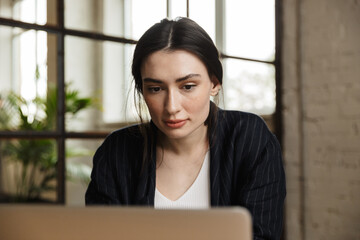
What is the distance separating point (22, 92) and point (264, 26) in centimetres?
289

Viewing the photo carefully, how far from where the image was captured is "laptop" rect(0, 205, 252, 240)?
0.48m

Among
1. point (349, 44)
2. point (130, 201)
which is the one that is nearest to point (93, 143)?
point (349, 44)

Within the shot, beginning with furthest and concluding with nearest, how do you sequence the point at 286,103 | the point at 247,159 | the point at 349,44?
the point at 286,103
the point at 349,44
the point at 247,159

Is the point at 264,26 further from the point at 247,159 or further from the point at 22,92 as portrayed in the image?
the point at 22,92

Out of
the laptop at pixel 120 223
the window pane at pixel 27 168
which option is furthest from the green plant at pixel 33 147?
the laptop at pixel 120 223

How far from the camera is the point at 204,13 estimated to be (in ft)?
7.84

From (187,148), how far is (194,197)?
6.5 inches

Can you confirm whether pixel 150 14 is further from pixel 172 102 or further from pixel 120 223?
pixel 120 223

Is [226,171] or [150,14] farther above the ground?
[150,14]

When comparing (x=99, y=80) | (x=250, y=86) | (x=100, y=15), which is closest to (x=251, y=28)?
(x=250, y=86)

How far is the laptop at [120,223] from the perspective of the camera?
48 centimetres

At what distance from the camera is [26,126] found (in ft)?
8.85

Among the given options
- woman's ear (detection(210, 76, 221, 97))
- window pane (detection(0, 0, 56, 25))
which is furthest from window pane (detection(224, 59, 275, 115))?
window pane (detection(0, 0, 56, 25))

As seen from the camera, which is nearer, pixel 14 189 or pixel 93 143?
pixel 93 143
